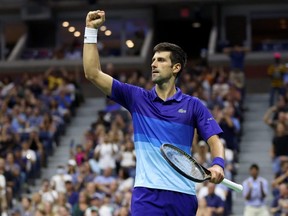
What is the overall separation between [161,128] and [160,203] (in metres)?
0.58

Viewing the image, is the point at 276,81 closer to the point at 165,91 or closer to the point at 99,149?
the point at 99,149

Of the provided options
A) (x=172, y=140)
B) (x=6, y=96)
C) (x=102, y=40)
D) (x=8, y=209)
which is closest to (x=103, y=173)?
(x=8, y=209)

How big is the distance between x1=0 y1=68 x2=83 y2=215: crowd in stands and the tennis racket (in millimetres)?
13479

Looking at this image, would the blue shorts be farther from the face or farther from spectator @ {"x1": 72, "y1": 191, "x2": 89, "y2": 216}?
spectator @ {"x1": 72, "y1": 191, "x2": 89, "y2": 216}

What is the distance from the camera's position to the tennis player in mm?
7434

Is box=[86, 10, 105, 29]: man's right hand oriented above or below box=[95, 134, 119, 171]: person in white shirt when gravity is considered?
above

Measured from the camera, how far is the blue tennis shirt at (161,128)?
7461 mm

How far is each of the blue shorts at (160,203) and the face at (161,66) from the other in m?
0.86

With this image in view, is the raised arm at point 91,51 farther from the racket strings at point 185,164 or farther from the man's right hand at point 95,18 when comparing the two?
the racket strings at point 185,164

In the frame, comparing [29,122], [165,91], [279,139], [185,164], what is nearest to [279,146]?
[279,139]

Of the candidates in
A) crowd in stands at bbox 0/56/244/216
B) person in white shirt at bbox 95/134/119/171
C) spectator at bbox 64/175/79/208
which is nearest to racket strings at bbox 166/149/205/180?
crowd in stands at bbox 0/56/244/216

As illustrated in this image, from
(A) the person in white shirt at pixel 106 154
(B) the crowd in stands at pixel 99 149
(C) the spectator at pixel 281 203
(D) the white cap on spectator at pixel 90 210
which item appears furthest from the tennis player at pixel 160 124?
(A) the person in white shirt at pixel 106 154

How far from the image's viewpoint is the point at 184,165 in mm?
6957

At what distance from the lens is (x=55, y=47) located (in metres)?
32.1
